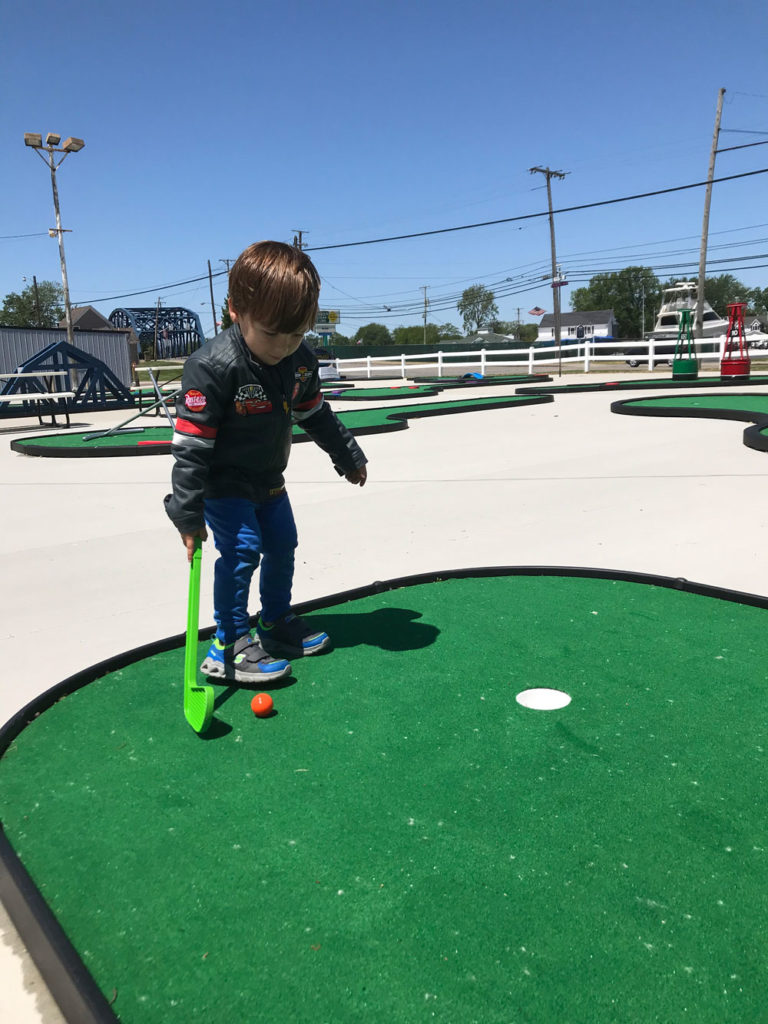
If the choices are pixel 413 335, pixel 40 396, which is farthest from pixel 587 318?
pixel 40 396

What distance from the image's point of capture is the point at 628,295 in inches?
4001

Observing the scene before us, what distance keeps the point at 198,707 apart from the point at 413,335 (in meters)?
115

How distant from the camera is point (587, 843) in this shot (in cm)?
173

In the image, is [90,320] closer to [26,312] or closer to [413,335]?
[26,312]

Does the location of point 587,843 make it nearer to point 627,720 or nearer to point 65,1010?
point 627,720

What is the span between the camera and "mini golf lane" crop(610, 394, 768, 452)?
9471 millimetres

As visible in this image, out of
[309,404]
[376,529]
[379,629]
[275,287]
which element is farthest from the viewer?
[376,529]

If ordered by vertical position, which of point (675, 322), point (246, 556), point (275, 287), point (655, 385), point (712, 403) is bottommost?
point (712, 403)

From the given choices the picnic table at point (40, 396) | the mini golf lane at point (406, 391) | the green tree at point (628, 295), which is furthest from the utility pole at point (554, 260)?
the green tree at point (628, 295)

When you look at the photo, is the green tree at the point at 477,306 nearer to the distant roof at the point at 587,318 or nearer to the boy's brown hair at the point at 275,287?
the distant roof at the point at 587,318

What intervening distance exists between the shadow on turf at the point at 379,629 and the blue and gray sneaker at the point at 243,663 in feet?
1.21

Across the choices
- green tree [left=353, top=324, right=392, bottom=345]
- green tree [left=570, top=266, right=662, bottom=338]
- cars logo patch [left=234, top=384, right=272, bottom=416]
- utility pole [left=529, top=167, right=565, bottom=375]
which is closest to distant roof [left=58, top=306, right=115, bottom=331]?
green tree [left=353, top=324, right=392, bottom=345]

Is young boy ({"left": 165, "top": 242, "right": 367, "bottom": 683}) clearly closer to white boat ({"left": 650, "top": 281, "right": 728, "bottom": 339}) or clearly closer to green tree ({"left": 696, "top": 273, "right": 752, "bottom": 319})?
white boat ({"left": 650, "top": 281, "right": 728, "bottom": 339})

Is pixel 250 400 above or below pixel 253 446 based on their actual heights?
above
